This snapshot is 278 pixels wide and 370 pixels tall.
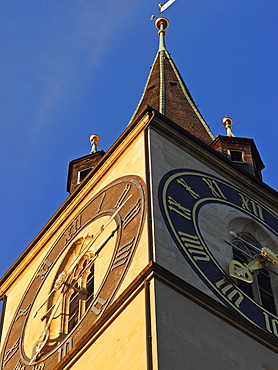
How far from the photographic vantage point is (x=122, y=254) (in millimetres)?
15391

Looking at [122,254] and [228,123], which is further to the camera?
[228,123]

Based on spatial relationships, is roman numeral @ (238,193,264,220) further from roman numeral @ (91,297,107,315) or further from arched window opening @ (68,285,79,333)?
roman numeral @ (91,297,107,315)

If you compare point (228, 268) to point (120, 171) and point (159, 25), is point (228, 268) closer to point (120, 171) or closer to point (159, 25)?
point (120, 171)

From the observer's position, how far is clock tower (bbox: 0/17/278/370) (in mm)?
13812

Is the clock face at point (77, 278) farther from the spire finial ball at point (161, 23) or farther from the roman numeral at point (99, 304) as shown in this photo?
the spire finial ball at point (161, 23)

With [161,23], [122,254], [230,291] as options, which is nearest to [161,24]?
[161,23]

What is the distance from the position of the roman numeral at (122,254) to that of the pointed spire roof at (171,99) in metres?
6.29

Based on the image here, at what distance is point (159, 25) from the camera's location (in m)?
26.1

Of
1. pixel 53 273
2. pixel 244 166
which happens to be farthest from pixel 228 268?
pixel 244 166

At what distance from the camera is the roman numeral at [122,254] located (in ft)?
49.9

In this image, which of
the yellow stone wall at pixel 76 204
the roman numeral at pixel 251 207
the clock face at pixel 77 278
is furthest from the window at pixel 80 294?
the roman numeral at pixel 251 207

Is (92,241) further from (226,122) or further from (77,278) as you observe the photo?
(226,122)

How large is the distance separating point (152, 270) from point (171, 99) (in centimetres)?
891

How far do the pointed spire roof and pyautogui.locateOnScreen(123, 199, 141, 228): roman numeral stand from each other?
568cm
